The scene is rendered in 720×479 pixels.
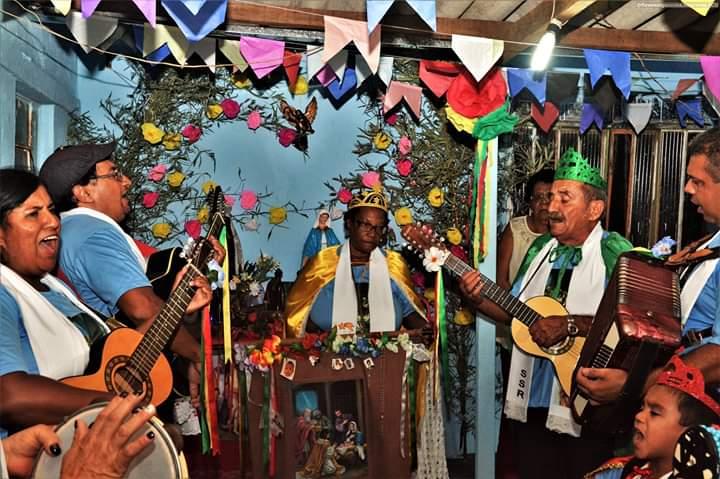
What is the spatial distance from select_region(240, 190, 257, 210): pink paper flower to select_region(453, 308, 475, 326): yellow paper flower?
2122mm

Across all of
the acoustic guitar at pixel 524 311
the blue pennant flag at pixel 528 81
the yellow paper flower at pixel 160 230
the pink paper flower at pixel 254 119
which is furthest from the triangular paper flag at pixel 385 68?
the yellow paper flower at pixel 160 230

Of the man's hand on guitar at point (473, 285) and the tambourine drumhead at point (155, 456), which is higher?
the man's hand on guitar at point (473, 285)

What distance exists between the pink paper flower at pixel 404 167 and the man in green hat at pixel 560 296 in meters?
2.38

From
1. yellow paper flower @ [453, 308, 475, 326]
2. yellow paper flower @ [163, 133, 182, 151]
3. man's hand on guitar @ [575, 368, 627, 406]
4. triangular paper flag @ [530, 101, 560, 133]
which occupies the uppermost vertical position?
triangular paper flag @ [530, 101, 560, 133]

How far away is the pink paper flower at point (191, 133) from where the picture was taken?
7.55m

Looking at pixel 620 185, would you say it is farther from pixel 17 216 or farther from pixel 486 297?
pixel 17 216

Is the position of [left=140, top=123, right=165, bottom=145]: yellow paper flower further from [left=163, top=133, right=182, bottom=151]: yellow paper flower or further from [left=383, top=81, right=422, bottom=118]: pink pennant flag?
[left=383, top=81, right=422, bottom=118]: pink pennant flag

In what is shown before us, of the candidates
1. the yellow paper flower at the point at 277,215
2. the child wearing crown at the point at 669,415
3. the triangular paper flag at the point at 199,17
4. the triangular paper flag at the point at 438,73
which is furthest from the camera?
the yellow paper flower at the point at 277,215

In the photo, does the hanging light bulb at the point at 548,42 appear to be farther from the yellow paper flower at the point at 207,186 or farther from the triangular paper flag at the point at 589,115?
the yellow paper flower at the point at 207,186

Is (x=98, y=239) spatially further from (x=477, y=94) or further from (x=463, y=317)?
(x=463, y=317)

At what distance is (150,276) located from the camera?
4.78 meters

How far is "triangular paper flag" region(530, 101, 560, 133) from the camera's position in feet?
22.8

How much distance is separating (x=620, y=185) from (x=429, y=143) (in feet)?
5.82

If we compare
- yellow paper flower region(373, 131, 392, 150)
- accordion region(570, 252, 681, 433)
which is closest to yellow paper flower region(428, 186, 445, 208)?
yellow paper flower region(373, 131, 392, 150)
